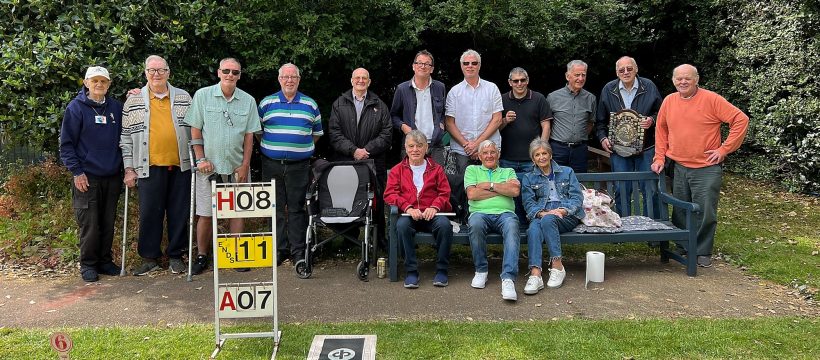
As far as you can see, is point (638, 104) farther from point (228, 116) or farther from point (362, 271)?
point (228, 116)

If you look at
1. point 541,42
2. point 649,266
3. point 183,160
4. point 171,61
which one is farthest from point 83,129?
point 541,42

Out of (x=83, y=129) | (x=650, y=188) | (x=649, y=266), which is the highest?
(x=83, y=129)

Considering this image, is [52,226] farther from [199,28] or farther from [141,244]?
[199,28]

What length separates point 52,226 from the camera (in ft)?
22.7

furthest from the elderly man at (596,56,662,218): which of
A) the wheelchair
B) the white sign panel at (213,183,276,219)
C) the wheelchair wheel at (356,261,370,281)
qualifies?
the white sign panel at (213,183,276,219)

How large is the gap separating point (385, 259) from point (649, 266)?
237 centimetres

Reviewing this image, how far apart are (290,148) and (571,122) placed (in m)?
2.65

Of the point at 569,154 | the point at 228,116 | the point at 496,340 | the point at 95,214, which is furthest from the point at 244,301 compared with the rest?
the point at 569,154

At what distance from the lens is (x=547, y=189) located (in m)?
5.77

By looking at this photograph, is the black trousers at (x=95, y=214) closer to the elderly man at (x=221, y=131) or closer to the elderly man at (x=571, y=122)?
the elderly man at (x=221, y=131)

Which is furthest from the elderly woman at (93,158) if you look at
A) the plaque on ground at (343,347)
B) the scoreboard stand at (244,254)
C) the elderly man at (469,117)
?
the elderly man at (469,117)

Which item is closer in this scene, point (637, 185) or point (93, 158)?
point (93, 158)

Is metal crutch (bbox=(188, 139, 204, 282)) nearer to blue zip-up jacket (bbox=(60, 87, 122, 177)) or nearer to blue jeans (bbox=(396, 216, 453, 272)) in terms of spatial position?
blue zip-up jacket (bbox=(60, 87, 122, 177))

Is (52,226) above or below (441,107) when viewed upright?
below
